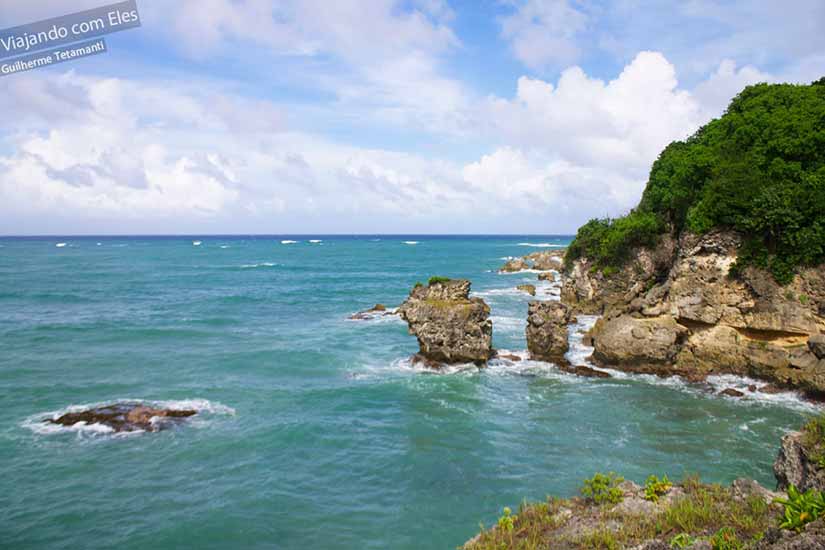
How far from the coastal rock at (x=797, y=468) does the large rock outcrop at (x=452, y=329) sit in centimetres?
2122

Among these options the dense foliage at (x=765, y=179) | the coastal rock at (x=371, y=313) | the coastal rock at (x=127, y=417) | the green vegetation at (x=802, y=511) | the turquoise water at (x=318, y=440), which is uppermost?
the dense foliage at (x=765, y=179)

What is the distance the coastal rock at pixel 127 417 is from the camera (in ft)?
79.1

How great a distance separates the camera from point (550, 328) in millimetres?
34406

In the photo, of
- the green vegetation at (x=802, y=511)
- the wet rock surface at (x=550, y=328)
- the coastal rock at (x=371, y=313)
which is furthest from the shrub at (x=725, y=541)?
the coastal rock at (x=371, y=313)

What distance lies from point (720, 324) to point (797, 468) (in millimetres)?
20724

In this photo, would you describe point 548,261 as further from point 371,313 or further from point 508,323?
point 371,313

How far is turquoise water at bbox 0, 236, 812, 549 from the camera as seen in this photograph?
17.0 m

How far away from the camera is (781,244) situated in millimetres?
28906

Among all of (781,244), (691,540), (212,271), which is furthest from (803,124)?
(212,271)

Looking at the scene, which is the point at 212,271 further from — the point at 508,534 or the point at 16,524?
the point at 508,534

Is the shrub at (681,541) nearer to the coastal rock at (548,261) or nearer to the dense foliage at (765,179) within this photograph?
the dense foliage at (765,179)

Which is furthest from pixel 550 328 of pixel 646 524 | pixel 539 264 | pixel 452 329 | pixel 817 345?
pixel 539 264

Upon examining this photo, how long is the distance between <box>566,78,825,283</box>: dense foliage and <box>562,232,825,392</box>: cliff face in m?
0.99

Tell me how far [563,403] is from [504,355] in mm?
8670
